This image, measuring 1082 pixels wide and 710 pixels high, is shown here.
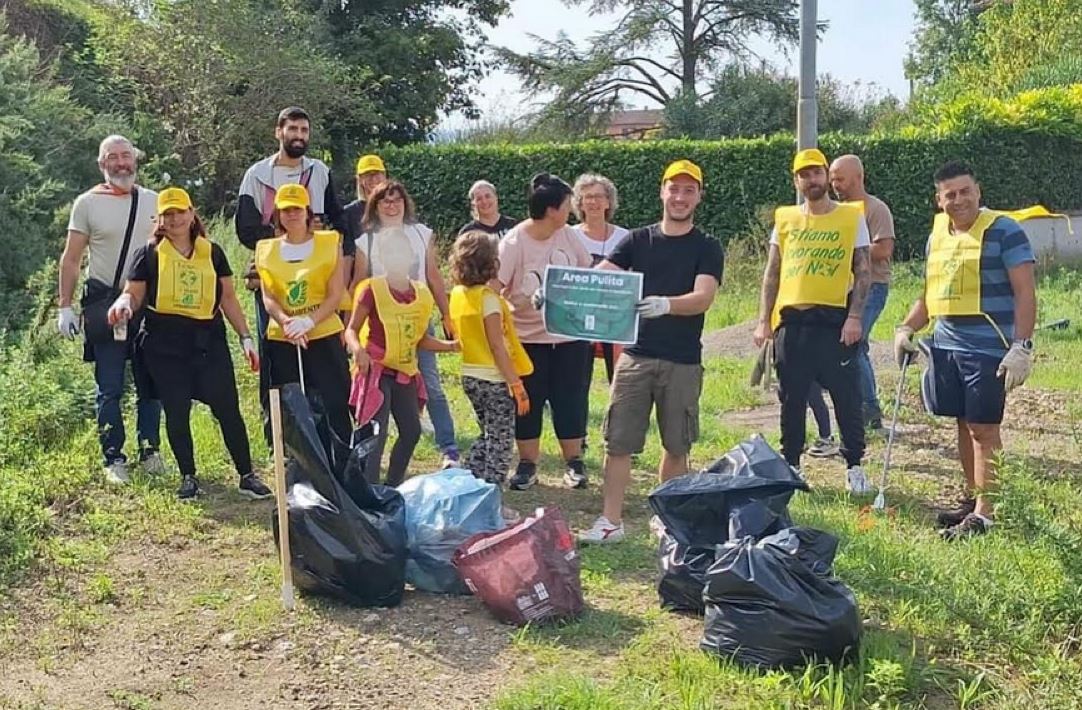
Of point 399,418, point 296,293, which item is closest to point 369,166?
point 296,293

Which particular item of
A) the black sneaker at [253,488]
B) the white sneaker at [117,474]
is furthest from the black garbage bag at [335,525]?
the white sneaker at [117,474]

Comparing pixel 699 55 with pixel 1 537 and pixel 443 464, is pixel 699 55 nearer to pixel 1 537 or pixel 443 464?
pixel 443 464

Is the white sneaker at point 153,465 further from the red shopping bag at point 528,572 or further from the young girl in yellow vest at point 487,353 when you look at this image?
the red shopping bag at point 528,572

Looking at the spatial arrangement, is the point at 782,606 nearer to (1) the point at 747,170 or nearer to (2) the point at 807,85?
(2) the point at 807,85

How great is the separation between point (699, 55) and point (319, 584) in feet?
99.5

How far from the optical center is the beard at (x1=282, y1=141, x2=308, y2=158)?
6.09m

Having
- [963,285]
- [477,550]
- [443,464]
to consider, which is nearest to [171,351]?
[443,464]

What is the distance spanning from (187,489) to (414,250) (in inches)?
70.8

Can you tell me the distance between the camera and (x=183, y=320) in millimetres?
5836

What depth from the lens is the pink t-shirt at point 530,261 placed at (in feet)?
19.9

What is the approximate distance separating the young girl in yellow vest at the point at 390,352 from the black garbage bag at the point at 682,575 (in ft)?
5.46

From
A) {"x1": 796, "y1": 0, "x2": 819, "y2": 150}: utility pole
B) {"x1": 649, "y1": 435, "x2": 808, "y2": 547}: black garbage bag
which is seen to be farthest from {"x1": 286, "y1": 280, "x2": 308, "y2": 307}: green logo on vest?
{"x1": 796, "y1": 0, "x2": 819, "y2": 150}: utility pole

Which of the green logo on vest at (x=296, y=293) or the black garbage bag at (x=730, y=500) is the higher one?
the green logo on vest at (x=296, y=293)

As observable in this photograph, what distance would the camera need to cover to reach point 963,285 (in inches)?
201
